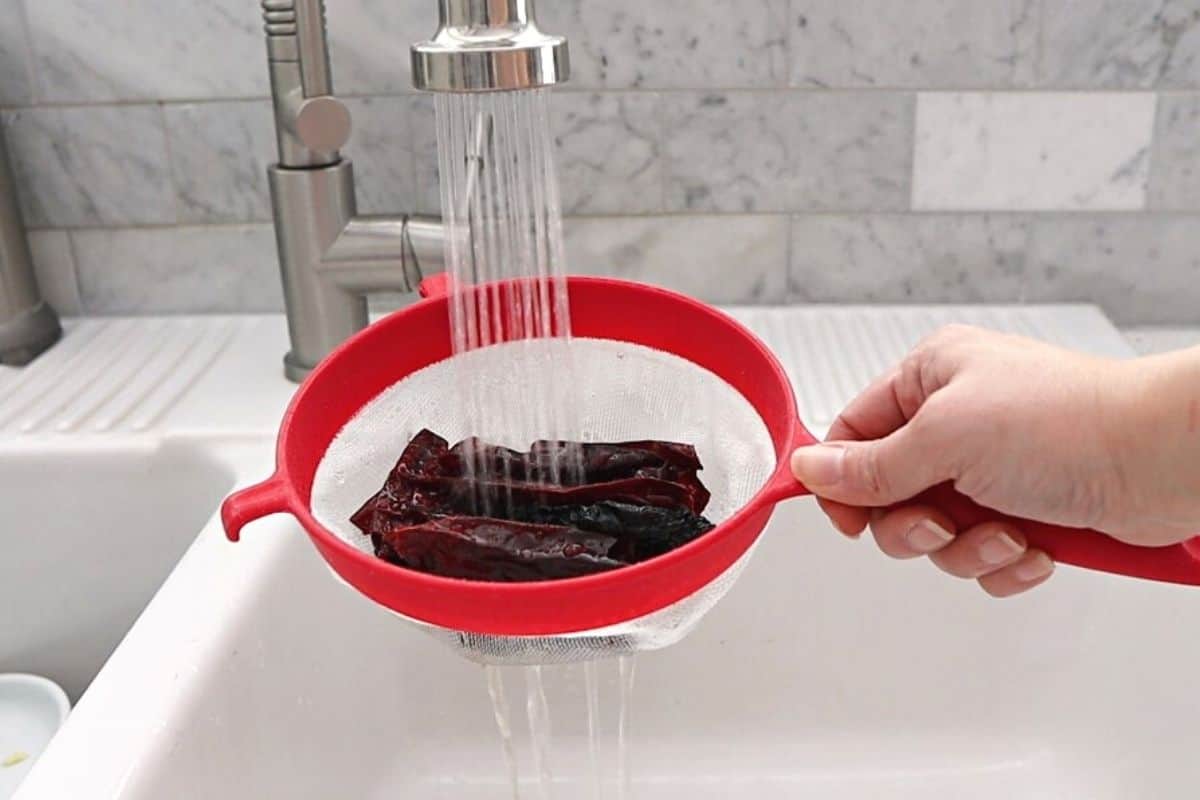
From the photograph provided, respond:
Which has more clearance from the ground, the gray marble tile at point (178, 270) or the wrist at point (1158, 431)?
the wrist at point (1158, 431)

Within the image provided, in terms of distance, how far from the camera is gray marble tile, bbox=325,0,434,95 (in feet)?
2.67

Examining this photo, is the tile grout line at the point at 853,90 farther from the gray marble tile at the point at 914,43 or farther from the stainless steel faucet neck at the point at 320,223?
the stainless steel faucet neck at the point at 320,223

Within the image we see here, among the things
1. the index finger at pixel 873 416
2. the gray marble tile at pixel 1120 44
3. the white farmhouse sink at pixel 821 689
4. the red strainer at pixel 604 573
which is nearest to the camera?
the red strainer at pixel 604 573

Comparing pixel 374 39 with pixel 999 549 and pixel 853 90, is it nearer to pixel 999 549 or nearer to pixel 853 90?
pixel 853 90

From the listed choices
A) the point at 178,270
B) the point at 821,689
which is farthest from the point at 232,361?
the point at 821,689

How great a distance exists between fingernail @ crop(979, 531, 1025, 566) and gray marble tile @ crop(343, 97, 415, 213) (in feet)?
1.73

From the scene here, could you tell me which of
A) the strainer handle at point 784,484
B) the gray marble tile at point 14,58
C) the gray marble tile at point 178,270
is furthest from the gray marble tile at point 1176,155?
the gray marble tile at point 14,58

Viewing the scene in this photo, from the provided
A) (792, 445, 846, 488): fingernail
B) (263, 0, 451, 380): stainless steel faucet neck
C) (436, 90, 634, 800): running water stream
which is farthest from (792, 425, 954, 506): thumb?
(263, 0, 451, 380): stainless steel faucet neck

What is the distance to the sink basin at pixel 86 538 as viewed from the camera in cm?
74

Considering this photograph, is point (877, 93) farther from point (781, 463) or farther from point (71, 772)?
point (71, 772)

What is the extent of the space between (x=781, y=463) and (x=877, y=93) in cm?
47

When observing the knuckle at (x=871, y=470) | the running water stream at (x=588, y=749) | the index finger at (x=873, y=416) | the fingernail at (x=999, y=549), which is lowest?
the running water stream at (x=588, y=749)

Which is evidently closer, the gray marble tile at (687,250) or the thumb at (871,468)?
the thumb at (871,468)

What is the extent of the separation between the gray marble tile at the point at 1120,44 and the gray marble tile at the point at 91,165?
624mm
